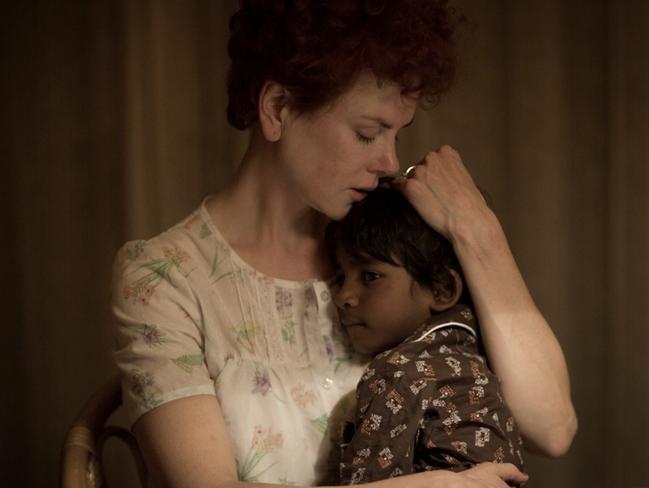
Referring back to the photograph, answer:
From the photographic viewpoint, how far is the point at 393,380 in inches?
49.1

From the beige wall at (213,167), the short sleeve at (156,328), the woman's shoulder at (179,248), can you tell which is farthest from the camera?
the beige wall at (213,167)

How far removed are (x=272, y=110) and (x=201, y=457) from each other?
54cm

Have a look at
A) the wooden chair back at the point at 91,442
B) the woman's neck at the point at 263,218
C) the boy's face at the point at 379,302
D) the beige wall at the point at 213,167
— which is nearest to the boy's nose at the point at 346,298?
the boy's face at the point at 379,302

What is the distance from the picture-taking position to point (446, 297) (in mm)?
1413

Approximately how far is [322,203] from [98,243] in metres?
1.06

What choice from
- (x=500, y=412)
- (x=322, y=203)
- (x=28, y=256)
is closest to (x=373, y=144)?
(x=322, y=203)

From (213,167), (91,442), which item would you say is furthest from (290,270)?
(213,167)

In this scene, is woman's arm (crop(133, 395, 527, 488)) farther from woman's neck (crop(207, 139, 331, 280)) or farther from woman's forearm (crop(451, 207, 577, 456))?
woman's neck (crop(207, 139, 331, 280))

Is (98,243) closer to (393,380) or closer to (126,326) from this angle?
(126,326)

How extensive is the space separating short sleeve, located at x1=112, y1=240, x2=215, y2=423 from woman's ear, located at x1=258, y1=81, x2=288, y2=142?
0.24 m

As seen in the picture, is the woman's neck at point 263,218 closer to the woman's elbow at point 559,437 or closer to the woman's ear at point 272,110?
the woman's ear at point 272,110

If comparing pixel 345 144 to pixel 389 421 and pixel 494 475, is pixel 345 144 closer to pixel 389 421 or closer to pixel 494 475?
pixel 389 421

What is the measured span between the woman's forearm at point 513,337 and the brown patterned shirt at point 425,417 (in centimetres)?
9

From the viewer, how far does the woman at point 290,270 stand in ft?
4.30
